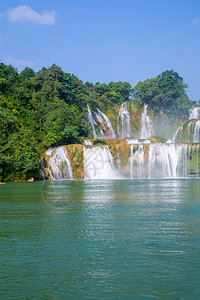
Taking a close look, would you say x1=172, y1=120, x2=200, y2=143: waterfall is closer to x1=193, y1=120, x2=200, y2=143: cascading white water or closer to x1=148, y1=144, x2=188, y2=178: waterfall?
x1=193, y1=120, x2=200, y2=143: cascading white water

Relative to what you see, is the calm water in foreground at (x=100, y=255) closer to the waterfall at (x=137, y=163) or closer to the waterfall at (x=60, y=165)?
the waterfall at (x=60, y=165)

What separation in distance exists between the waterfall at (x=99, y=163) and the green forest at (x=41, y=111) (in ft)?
11.0

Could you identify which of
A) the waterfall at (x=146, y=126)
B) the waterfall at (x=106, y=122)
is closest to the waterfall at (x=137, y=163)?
the waterfall at (x=106, y=122)

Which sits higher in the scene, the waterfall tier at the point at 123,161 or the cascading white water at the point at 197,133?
the cascading white water at the point at 197,133

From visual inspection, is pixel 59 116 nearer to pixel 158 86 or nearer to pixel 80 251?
pixel 158 86

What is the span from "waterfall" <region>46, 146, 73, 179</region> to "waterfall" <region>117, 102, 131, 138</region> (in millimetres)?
22601

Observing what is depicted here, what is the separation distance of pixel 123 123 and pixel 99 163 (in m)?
22.5

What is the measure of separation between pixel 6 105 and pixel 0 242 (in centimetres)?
3630

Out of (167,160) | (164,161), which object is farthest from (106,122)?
(167,160)

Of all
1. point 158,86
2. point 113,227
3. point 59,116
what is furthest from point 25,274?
point 158,86

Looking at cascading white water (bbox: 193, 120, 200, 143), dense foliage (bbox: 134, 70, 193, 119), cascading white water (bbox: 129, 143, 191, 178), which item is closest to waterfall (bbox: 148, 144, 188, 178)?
cascading white water (bbox: 129, 143, 191, 178)

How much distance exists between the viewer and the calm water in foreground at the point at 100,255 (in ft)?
17.7

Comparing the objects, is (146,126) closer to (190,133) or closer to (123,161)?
(190,133)

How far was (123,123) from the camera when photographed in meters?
61.9
